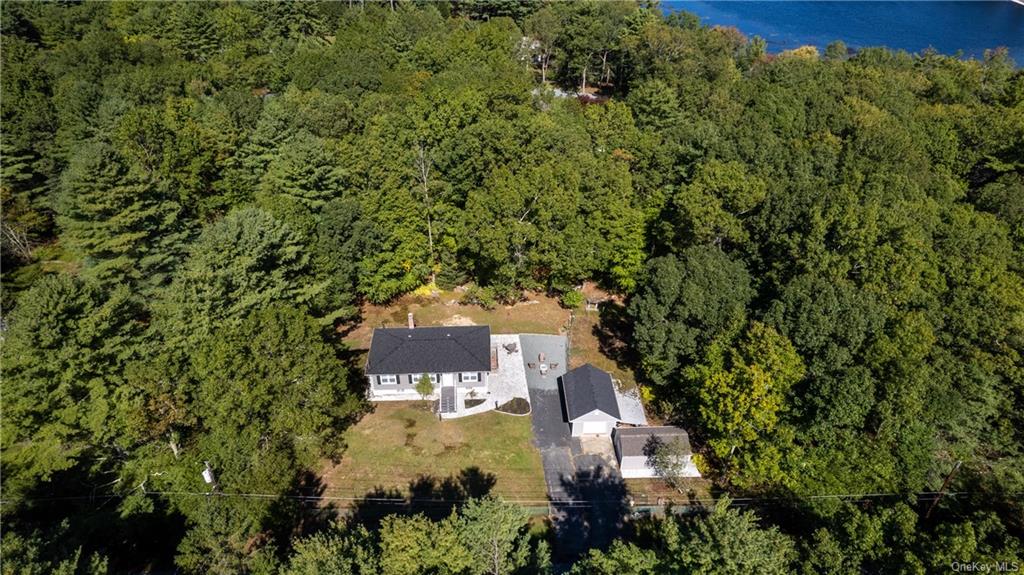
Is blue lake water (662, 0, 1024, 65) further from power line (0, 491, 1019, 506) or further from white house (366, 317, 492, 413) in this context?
white house (366, 317, 492, 413)

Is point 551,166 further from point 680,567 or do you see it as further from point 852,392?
point 680,567

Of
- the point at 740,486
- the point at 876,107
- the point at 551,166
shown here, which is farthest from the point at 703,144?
the point at 740,486

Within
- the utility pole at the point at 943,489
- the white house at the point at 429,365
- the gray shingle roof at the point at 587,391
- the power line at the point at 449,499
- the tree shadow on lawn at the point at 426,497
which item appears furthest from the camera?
the white house at the point at 429,365

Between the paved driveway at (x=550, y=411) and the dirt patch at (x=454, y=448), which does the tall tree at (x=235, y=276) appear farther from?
the paved driveway at (x=550, y=411)

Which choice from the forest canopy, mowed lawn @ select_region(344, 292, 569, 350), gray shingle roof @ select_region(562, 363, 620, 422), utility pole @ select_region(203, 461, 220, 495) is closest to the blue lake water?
the forest canopy

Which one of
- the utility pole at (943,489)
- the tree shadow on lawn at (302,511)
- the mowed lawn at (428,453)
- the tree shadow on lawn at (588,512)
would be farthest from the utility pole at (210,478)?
the utility pole at (943,489)
